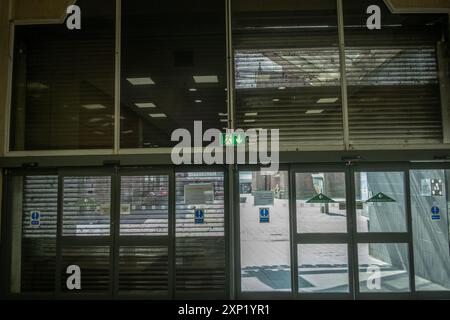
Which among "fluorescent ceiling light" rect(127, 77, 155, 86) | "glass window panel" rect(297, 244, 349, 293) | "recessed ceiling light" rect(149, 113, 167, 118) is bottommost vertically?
"glass window panel" rect(297, 244, 349, 293)

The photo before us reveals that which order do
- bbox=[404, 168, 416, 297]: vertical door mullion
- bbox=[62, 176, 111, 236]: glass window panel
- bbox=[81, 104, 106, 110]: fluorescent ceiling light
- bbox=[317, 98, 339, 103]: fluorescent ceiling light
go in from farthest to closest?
bbox=[81, 104, 106, 110]: fluorescent ceiling light
bbox=[317, 98, 339, 103]: fluorescent ceiling light
bbox=[62, 176, 111, 236]: glass window panel
bbox=[404, 168, 416, 297]: vertical door mullion

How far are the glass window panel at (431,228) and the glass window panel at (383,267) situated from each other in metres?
0.22

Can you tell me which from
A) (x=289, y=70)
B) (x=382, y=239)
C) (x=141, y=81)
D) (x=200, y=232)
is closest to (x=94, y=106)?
(x=141, y=81)

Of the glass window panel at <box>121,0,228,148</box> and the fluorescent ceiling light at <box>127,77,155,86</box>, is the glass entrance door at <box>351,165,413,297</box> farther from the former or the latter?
the fluorescent ceiling light at <box>127,77,155,86</box>

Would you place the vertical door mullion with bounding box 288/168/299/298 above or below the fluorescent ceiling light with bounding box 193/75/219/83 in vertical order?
below

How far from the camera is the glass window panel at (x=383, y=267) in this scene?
231 inches

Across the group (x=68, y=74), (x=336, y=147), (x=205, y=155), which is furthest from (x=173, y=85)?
(x=336, y=147)

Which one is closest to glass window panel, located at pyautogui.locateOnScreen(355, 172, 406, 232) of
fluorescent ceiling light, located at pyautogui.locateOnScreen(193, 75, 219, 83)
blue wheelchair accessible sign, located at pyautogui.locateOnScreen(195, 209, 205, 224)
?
blue wheelchair accessible sign, located at pyautogui.locateOnScreen(195, 209, 205, 224)

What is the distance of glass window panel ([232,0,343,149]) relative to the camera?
6152 mm

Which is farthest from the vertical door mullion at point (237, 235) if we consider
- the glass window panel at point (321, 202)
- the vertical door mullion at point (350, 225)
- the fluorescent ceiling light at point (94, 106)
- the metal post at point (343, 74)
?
the fluorescent ceiling light at point (94, 106)

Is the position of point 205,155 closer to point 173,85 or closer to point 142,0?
point 173,85

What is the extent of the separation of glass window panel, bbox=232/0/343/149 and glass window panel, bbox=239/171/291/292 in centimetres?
69

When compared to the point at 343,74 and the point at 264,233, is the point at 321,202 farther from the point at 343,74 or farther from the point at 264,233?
the point at 343,74

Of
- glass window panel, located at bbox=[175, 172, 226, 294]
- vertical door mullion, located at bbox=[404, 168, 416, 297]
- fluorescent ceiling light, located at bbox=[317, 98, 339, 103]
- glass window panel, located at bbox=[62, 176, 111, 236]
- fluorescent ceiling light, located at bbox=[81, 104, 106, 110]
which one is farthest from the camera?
fluorescent ceiling light, located at bbox=[81, 104, 106, 110]
